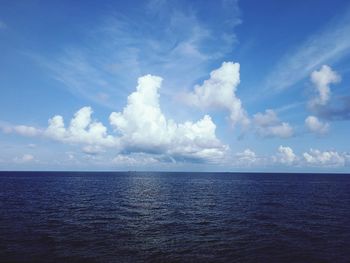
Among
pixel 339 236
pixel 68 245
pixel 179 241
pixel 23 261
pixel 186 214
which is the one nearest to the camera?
pixel 23 261

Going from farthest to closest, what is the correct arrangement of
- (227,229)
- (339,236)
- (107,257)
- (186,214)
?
(186,214), (227,229), (339,236), (107,257)

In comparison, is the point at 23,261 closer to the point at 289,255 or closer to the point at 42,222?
the point at 42,222

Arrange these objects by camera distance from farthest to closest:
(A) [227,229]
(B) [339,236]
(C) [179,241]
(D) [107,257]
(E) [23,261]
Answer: (A) [227,229]
(B) [339,236]
(C) [179,241]
(D) [107,257]
(E) [23,261]

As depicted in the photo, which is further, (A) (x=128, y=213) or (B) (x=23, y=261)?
(A) (x=128, y=213)

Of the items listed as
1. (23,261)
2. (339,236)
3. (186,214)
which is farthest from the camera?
(186,214)

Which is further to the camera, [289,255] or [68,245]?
[68,245]

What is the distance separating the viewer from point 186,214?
62.4 m

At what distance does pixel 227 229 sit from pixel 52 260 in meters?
26.6

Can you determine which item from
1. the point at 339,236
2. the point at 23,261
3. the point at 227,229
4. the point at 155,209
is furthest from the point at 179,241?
the point at 155,209

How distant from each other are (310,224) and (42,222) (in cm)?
4529

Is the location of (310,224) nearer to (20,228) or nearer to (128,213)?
(128,213)

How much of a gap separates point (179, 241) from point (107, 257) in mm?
10928

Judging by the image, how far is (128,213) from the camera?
63.2 m

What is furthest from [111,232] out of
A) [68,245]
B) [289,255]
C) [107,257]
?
[289,255]
